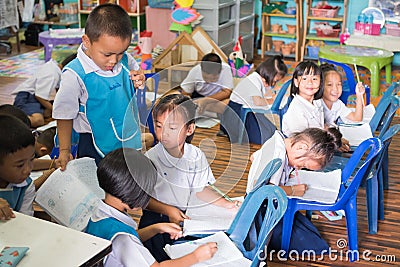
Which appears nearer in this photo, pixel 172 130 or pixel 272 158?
pixel 172 130

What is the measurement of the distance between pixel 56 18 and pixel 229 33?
2.34 m

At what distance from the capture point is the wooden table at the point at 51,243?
1.09m

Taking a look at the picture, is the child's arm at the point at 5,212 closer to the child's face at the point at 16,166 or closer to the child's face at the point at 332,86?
the child's face at the point at 16,166

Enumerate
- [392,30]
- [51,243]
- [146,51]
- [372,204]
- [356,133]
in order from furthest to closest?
1. [392,30]
2. [146,51]
3. [356,133]
4. [372,204]
5. [51,243]

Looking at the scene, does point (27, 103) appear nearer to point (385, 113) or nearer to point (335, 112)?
point (335, 112)

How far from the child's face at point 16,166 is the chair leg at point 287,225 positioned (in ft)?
3.03

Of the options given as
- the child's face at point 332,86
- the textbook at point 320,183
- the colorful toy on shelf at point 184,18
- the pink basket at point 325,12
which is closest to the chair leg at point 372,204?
the textbook at point 320,183

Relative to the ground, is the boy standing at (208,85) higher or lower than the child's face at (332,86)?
higher

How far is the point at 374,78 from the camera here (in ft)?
14.2

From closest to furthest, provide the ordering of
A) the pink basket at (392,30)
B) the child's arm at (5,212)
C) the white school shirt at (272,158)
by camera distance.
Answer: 1. the child's arm at (5,212)
2. the white school shirt at (272,158)
3. the pink basket at (392,30)

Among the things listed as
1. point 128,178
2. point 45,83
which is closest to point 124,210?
point 128,178

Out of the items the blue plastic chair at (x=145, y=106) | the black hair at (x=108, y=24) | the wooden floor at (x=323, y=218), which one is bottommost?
the wooden floor at (x=323, y=218)

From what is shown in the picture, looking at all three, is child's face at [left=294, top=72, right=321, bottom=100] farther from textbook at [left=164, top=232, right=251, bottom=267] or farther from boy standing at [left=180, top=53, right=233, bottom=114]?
textbook at [left=164, top=232, right=251, bottom=267]

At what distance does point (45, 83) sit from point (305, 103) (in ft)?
5.85
